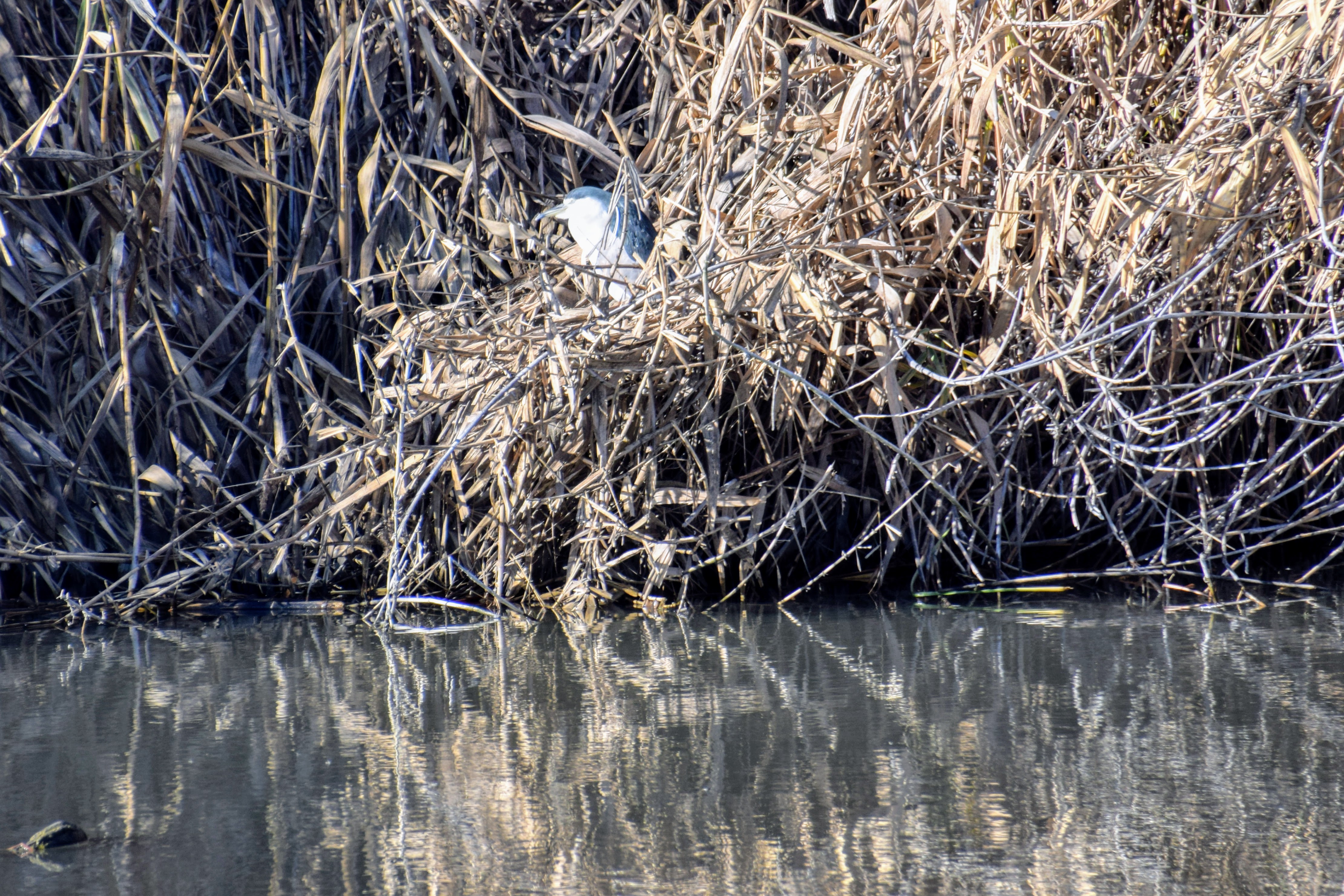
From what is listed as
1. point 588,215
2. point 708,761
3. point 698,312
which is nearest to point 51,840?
point 708,761

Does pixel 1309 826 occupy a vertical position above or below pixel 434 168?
below

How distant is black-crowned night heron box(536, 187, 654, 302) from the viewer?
111 inches

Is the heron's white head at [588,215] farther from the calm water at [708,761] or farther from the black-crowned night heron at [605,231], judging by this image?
the calm water at [708,761]

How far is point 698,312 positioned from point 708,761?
1.11 metres

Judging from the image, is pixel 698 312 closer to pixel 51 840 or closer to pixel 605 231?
pixel 605 231

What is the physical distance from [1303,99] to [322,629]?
207 centimetres

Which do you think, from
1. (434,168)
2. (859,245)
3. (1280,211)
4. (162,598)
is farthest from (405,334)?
(1280,211)

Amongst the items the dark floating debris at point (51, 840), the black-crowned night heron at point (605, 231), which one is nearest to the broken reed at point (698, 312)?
the black-crowned night heron at point (605, 231)

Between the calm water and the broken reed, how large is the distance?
13.7 inches

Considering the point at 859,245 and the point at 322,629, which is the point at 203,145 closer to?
the point at 322,629

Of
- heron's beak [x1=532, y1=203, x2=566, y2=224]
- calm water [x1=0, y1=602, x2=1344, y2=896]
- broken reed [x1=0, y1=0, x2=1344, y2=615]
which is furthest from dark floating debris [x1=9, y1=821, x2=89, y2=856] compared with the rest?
heron's beak [x1=532, y1=203, x2=566, y2=224]

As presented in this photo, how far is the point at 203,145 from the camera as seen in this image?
269 centimetres

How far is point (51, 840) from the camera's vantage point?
1.29 m

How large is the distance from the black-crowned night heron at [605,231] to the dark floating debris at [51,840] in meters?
1.73
